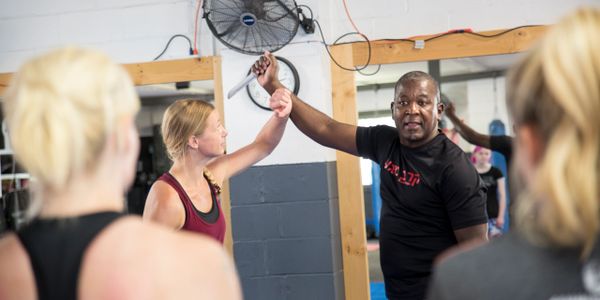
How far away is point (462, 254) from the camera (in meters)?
0.97

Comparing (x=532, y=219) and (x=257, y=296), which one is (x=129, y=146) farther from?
(x=257, y=296)

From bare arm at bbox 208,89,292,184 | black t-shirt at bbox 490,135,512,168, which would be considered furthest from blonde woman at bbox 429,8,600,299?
black t-shirt at bbox 490,135,512,168

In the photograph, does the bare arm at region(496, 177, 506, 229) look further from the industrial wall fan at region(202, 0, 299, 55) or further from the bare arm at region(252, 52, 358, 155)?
the bare arm at region(252, 52, 358, 155)

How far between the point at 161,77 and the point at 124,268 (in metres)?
3.11

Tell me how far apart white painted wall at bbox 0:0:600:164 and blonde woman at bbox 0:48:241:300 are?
2694 millimetres

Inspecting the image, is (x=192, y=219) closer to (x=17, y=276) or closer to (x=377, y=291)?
(x=17, y=276)

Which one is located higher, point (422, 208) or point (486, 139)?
point (486, 139)

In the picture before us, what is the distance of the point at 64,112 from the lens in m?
0.99

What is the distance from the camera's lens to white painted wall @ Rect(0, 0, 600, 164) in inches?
143

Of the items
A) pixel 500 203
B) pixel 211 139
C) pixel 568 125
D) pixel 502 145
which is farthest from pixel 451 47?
pixel 568 125

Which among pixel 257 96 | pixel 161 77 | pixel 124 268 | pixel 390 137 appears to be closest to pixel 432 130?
pixel 390 137

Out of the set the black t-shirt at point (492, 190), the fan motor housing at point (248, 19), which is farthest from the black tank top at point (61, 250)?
the black t-shirt at point (492, 190)

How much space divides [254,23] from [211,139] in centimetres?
112

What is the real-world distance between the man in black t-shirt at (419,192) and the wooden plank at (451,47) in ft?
3.52
